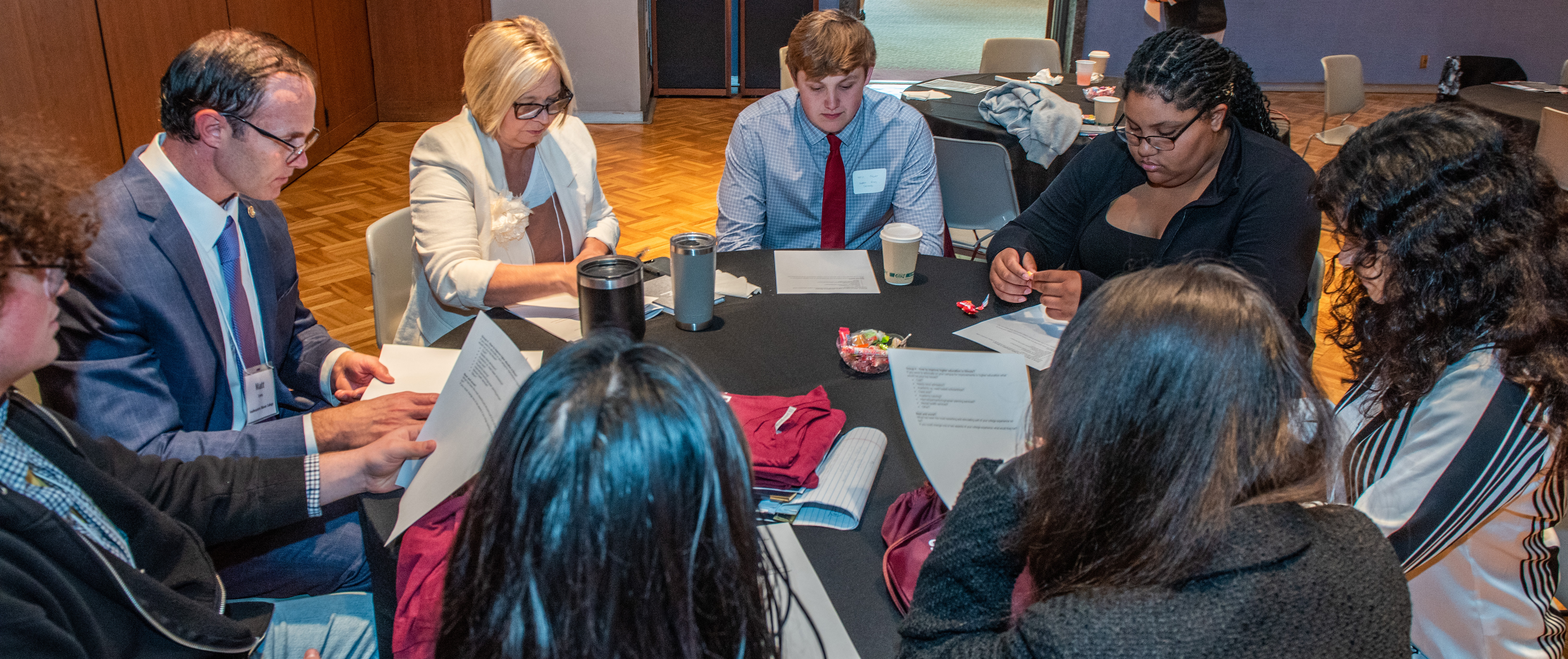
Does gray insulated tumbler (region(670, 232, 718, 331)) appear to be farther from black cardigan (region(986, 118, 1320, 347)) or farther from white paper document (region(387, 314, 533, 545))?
black cardigan (region(986, 118, 1320, 347))

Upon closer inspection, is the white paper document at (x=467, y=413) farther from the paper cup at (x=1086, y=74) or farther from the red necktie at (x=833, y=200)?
the paper cup at (x=1086, y=74)

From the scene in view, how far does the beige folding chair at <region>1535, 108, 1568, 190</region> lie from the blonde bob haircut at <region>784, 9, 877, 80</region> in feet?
9.85

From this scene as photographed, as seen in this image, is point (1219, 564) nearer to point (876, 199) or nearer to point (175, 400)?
point (175, 400)

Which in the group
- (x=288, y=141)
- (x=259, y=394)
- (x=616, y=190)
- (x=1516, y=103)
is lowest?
(x=616, y=190)

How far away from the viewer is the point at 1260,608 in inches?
28.9

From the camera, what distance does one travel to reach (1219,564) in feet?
2.46

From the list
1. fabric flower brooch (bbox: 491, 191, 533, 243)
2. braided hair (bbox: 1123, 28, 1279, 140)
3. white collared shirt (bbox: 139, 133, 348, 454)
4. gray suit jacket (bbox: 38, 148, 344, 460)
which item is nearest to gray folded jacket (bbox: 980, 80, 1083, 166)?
braided hair (bbox: 1123, 28, 1279, 140)

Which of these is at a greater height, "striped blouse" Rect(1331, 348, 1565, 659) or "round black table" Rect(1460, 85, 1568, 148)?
"round black table" Rect(1460, 85, 1568, 148)

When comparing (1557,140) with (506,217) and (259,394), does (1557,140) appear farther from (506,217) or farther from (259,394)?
(259,394)

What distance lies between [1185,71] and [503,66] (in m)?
1.48

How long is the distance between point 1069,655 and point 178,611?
40.1 inches

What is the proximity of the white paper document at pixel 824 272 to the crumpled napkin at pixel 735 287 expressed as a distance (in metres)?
0.06

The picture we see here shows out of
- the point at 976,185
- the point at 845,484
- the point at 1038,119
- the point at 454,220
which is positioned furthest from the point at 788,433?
the point at 1038,119

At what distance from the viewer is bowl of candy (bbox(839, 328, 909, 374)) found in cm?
152
